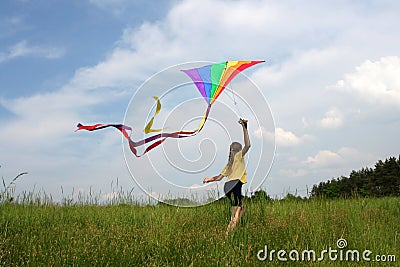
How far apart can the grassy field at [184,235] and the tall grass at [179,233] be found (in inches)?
0.6

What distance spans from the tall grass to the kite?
1615mm

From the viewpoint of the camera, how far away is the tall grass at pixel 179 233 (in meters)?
6.00

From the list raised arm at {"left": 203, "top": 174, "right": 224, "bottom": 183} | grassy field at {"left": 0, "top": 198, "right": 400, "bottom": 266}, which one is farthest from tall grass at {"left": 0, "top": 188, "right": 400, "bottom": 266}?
raised arm at {"left": 203, "top": 174, "right": 224, "bottom": 183}

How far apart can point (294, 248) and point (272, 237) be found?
55 cm

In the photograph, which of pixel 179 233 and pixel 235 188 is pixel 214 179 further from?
pixel 179 233

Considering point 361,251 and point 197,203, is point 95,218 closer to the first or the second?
point 197,203

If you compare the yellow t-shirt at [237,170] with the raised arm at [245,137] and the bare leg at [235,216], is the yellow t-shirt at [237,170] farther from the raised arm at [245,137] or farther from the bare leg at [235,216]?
the bare leg at [235,216]

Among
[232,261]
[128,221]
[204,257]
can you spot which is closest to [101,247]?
[204,257]

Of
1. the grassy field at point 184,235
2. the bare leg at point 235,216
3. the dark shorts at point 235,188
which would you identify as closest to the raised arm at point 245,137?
the dark shorts at point 235,188

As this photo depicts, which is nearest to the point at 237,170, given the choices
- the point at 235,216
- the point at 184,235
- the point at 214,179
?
the point at 214,179

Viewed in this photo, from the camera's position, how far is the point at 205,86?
7.00 m

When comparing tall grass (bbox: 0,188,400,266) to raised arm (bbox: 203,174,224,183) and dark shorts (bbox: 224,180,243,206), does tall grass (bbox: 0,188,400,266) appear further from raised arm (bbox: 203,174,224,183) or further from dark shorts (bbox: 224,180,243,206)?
raised arm (bbox: 203,174,224,183)

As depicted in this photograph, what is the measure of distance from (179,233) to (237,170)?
1578mm

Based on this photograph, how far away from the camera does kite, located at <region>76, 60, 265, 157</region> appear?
20.8 ft
